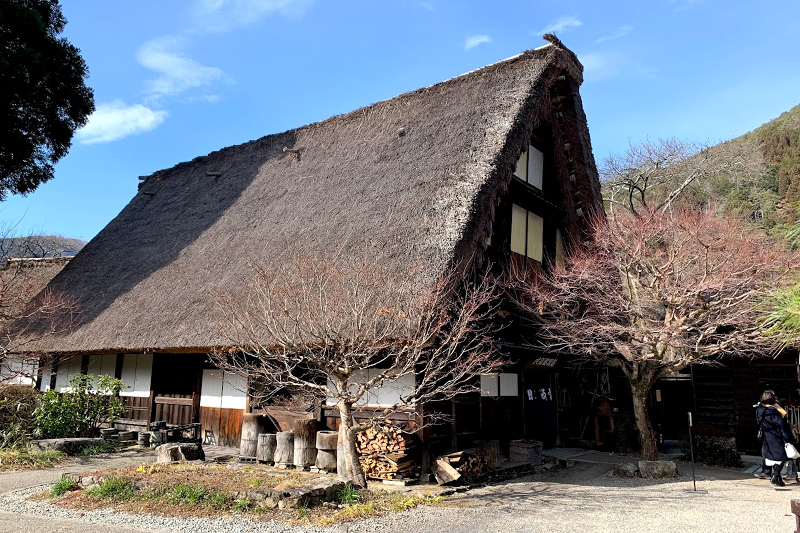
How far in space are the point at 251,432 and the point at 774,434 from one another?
881 centimetres

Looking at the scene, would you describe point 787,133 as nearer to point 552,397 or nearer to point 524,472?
point 552,397

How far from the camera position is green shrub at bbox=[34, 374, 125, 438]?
1137 centimetres

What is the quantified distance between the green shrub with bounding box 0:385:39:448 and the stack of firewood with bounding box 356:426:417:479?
22.7 ft

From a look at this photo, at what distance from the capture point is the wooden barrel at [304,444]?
30.9 ft

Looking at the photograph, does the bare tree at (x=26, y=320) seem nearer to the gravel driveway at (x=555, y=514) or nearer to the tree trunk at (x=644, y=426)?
the gravel driveway at (x=555, y=514)

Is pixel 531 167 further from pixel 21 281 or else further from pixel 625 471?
pixel 21 281

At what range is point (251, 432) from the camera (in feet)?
33.6

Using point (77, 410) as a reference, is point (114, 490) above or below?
below

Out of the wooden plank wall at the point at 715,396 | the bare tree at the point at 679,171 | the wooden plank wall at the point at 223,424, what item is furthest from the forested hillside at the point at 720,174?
the wooden plank wall at the point at 223,424

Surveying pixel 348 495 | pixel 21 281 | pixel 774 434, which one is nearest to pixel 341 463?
pixel 348 495

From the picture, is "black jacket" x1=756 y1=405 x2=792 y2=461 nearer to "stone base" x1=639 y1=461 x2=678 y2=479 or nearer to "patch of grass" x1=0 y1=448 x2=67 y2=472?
"stone base" x1=639 y1=461 x2=678 y2=479

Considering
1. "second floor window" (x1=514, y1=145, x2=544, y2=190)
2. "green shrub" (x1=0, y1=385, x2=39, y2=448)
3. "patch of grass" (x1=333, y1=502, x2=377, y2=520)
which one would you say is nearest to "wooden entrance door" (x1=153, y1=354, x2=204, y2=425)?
"green shrub" (x1=0, y1=385, x2=39, y2=448)

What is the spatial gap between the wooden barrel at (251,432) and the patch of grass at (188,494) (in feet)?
9.45

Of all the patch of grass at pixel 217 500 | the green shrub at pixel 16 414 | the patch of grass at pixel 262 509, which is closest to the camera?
the patch of grass at pixel 262 509
